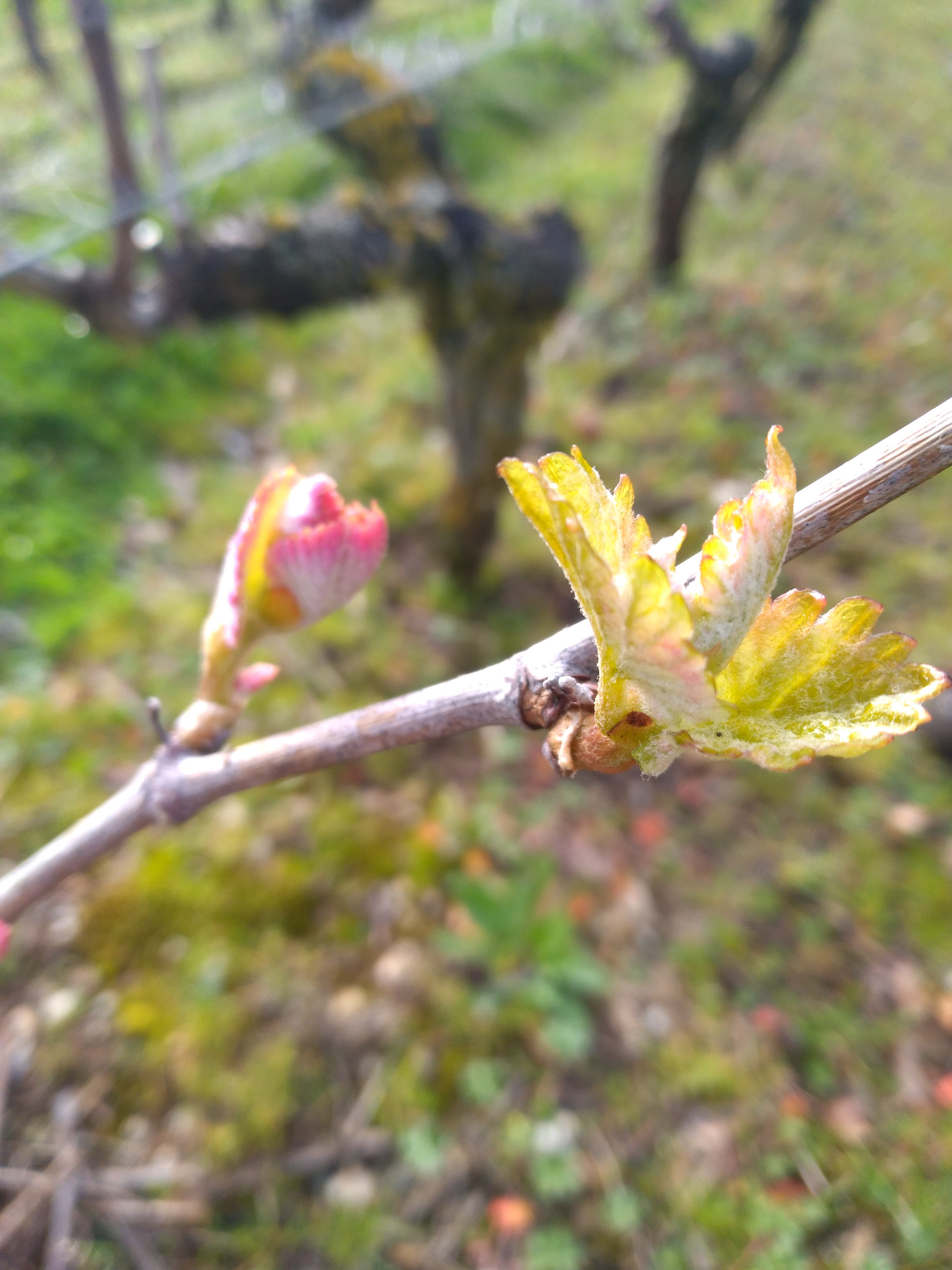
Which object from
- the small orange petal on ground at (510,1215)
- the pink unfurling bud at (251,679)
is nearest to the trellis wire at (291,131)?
the pink unfurling bud at (251,679)

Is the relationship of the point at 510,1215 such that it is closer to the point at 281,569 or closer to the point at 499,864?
the point at 499,864

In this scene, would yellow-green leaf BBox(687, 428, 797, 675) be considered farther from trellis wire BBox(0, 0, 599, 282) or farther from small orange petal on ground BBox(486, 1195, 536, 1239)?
trellis wire BBox(0, 0, 599, 282)

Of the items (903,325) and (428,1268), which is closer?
(428,1268)

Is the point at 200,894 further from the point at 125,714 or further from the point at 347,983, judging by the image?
the point at 125,714

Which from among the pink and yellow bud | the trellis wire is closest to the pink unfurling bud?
the pink and yellow bud

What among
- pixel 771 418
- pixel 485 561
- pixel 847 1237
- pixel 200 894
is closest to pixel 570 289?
pixel 485 561

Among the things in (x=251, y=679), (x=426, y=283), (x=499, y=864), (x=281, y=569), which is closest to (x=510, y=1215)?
(x=499, y=864)
